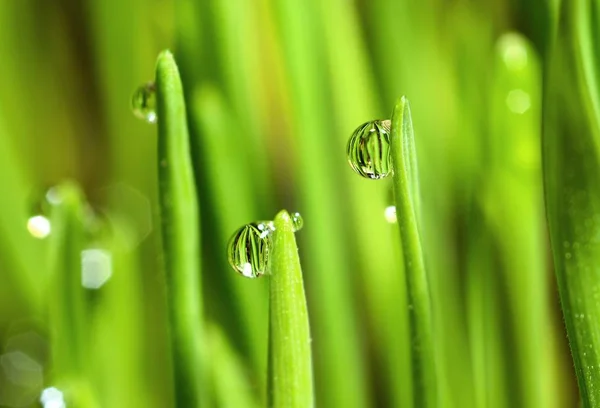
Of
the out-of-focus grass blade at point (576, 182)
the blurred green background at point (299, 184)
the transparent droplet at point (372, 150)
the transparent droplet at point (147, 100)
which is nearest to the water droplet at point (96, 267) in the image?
the blurred green background at point (299, 184)

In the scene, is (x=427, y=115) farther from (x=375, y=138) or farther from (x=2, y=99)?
(x=2, y=99)

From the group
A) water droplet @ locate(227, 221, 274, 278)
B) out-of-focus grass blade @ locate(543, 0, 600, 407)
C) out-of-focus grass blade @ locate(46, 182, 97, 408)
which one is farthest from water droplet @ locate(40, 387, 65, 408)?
out-of-focus grass blade @ locate(543, 0, 600, 407)

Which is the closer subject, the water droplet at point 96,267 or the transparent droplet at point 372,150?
the transparent droplet at point 372,150

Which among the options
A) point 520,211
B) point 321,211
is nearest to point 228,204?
point 321,211

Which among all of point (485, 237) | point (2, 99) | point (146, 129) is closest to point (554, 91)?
point (485, 237)

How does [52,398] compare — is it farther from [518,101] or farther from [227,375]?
[518,101]

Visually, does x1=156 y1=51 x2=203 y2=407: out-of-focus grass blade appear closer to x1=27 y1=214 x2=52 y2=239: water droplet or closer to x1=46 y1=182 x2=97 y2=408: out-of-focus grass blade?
x1=46 y1=182 x2=97 y2=408: out-of-focus grass blade

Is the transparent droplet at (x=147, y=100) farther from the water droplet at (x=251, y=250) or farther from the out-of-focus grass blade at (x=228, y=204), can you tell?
the water droplet at (x=251, y=250)
